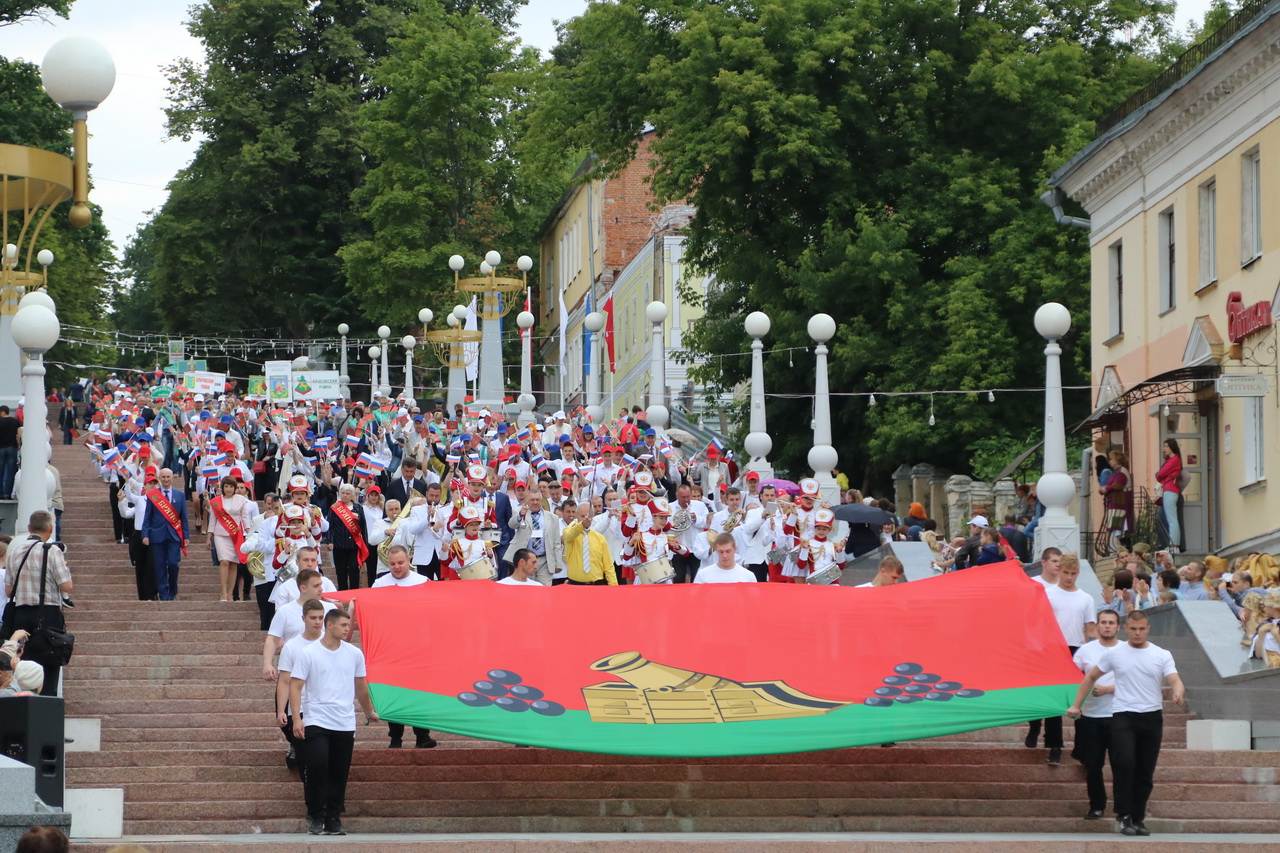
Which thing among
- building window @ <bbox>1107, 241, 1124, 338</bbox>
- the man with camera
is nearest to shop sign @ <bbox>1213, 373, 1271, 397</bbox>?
building window @ <bbox>1107, 241, 1124, 338</bbox>

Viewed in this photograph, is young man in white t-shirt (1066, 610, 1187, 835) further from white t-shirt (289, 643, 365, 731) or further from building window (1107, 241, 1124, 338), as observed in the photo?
building window (1107, 241, 1124, 338)

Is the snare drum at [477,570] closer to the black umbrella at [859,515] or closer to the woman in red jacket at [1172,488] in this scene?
the black umbrella at [859,515]

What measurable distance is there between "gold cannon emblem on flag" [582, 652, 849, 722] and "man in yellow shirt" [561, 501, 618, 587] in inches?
186

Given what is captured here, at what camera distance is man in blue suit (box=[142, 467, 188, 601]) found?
25484 mm

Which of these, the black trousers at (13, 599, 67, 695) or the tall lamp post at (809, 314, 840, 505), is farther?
the tall lamp post at (809, 314, 840, 505)

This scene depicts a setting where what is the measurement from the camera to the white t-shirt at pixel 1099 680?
1673cm

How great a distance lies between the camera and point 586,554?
22734mm

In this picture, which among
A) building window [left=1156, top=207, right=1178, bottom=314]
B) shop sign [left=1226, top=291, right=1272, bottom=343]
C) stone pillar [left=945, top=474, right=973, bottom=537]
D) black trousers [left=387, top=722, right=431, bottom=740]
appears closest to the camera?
black trousers [left=387, top=722, right=431, bottom=740]

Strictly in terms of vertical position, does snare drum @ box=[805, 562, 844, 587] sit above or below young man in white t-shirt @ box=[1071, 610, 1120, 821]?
above

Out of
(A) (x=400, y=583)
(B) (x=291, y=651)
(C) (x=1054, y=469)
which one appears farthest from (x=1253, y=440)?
(B) (x=291, y=651)

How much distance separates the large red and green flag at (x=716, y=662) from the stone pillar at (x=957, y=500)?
2100cm

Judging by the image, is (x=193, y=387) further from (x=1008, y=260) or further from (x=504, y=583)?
(x=504, y=583)

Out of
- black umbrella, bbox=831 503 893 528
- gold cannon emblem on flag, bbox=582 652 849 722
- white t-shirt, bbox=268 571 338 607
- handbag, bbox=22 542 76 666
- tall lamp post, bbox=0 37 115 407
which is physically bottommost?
gold cannon emblem on flag, bbox=582 652 849 722

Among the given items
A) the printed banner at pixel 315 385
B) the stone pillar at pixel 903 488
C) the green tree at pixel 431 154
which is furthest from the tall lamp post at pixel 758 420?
the green tree at pixel 431 154
